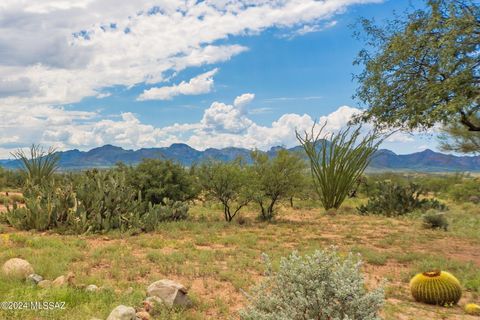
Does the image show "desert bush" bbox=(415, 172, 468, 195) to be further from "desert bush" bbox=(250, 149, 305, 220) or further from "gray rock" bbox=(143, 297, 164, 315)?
"gray rock" bbox=(143, 297, 164, 315)

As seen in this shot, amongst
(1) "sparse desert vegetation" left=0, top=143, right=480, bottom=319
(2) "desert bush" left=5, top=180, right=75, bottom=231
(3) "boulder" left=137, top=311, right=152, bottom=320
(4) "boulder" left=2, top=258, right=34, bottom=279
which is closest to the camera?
(3) "boulder" left=137, top=311, right=152, bottom=320

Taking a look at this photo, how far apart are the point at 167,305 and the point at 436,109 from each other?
7.99m

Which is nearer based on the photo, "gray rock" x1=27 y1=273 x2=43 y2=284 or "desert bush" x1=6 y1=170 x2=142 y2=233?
"gray rock" x1=27 y1=273 x2=43 y2=284

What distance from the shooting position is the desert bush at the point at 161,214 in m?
14.4

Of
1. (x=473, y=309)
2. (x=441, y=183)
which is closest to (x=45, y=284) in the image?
(x=473, y=309)

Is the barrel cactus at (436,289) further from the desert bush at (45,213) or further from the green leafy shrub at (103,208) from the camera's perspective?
the desert bush at (45,213)

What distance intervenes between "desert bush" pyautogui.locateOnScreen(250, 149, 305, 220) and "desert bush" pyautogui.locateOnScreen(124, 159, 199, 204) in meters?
3.11

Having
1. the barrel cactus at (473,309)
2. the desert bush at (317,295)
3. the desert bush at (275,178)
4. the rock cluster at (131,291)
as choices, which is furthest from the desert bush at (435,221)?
the desert bush at (317,295)

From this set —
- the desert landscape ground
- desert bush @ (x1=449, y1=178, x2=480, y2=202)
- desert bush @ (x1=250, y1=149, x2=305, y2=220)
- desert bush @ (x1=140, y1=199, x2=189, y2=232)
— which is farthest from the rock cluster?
desert bush @ (x1=449, y1=178, x2=480, y2=202)

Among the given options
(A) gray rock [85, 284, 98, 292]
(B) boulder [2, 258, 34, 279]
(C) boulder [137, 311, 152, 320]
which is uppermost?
(B) boulder [2, 258, 34, 279]

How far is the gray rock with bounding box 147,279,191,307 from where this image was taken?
637 cm

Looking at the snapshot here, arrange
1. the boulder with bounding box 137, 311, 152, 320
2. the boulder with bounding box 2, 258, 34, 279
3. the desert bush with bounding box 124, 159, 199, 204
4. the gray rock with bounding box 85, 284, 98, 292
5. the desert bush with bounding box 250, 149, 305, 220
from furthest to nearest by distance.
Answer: the desert bush with bounding box 250, 149, 305, 220 → the desert bush with bounding box 124, 159, 199, 204 → the boulder with bounding box 2, 258, 34, 279 → the gray rock with bounding box 85, 284, 98, 292 → the boulder with bounding box 137, 311, 152, 320

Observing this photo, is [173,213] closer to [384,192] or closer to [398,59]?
[398,59]

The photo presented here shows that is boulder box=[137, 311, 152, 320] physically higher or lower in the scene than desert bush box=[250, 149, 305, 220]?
lower
